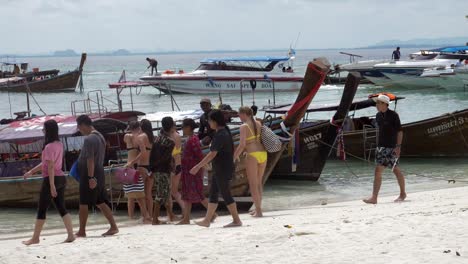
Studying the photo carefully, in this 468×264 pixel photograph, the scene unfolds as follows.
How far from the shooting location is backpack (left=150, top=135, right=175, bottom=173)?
1053cm

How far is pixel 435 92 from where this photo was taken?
4784 centimetres

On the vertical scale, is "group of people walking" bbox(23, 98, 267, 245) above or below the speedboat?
above

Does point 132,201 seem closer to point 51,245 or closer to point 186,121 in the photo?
point 186,121

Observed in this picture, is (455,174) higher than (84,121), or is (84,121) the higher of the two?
(84,121)

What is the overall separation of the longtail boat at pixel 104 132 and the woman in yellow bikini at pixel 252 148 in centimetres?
196

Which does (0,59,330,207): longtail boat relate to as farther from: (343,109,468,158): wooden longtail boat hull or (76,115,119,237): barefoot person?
(343,109,468,158): wooden longtail boat hull

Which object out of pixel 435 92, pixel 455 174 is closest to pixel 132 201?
pixel 455 174

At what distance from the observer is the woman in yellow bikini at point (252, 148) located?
1035cm

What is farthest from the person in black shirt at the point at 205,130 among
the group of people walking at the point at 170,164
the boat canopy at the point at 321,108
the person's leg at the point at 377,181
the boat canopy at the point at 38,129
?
the boat canopy at the point at 321,108

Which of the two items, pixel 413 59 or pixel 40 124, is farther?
pixel 413 59

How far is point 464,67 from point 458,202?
3386 centimetres

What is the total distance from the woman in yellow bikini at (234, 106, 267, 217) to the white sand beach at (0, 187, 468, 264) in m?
0.72

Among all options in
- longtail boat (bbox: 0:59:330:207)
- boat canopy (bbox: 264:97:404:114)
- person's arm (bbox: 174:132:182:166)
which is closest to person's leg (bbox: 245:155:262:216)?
person's arm (bbox: 174:132:182:166)

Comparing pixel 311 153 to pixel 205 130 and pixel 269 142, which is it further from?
pixel 269 142
